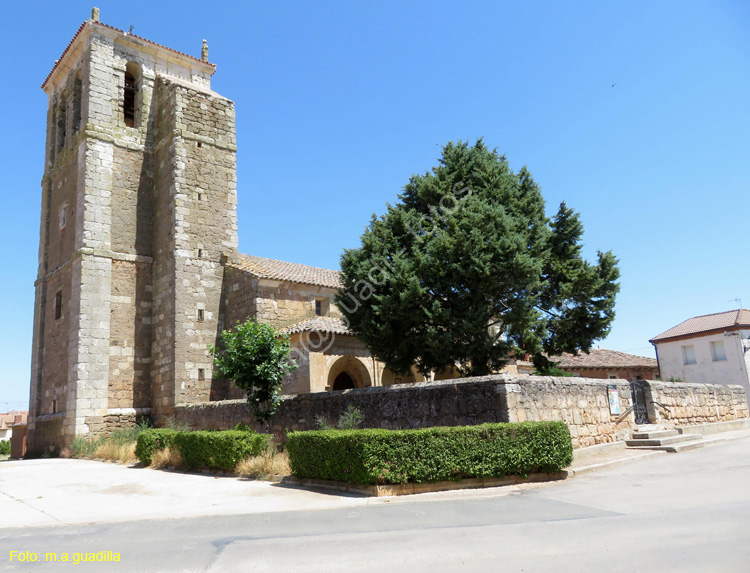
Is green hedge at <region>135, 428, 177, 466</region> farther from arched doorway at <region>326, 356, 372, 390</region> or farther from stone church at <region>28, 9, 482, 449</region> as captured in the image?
arched doorway at <region>326, 356, 372, 390</region>

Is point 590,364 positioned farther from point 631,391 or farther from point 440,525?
point 440,525

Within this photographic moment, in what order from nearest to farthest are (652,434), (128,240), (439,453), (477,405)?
1. (439,453)
2. (477,405)
3. (652,434)
4. (128,240)

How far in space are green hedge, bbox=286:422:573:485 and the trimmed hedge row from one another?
251 cm

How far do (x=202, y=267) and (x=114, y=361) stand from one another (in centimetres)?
446

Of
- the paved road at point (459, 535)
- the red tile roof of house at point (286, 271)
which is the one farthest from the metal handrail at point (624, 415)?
the red tile roof of house at point (286, 271)

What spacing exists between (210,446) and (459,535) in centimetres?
825

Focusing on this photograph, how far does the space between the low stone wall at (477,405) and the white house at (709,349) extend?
2286 centimetres

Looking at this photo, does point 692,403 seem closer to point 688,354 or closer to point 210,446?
point 210,446

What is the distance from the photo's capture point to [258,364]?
44.7ft

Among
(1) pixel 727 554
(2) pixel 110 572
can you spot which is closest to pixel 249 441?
(2) pixel 110 572

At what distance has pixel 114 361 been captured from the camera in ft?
65.0

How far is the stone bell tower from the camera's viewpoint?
19578mm

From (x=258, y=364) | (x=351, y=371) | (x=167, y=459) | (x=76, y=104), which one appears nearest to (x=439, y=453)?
(x=258, y=364)

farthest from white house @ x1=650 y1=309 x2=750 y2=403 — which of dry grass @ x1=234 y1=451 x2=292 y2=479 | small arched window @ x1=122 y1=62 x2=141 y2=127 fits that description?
small arched window @ x1=122 y1=62 x2=141 y2=127
